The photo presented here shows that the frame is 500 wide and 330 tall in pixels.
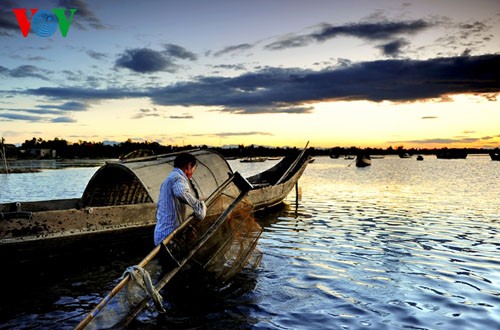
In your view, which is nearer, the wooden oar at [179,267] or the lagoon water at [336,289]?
the wooden oar at [179,267]

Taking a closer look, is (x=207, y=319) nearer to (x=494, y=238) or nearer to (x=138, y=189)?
(x=138, y=189)

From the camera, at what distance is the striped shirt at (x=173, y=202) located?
19.1 feet

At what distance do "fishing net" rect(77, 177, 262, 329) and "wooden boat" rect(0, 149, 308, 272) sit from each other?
3.94 feet

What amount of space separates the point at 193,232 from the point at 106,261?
4.37 meters

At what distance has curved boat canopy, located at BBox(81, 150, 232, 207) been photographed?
1122 cm

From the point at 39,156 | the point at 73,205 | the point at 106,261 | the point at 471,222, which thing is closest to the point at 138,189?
the point at 73,205

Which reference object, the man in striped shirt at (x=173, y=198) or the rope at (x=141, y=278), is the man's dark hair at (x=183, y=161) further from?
the rope at (x=141, y=278)

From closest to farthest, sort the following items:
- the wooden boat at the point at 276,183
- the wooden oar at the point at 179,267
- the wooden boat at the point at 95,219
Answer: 1. the wooden oar at the point at 179,267
2. the wooden boat at the point at 95,219
3. the wooden boat at the point at 276,183

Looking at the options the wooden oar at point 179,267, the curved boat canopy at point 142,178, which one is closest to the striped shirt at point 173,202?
the wooden oar at point 179,267

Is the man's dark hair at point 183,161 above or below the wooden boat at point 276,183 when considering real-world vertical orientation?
above

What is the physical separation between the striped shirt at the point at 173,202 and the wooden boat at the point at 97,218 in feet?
4.98

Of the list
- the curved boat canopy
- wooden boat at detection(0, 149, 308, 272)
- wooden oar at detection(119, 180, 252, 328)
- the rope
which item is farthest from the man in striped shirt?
the curved boat canopy

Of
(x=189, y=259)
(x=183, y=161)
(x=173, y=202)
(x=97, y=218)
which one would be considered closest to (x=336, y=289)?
(x=189, y=259)

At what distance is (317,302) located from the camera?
274 inches
